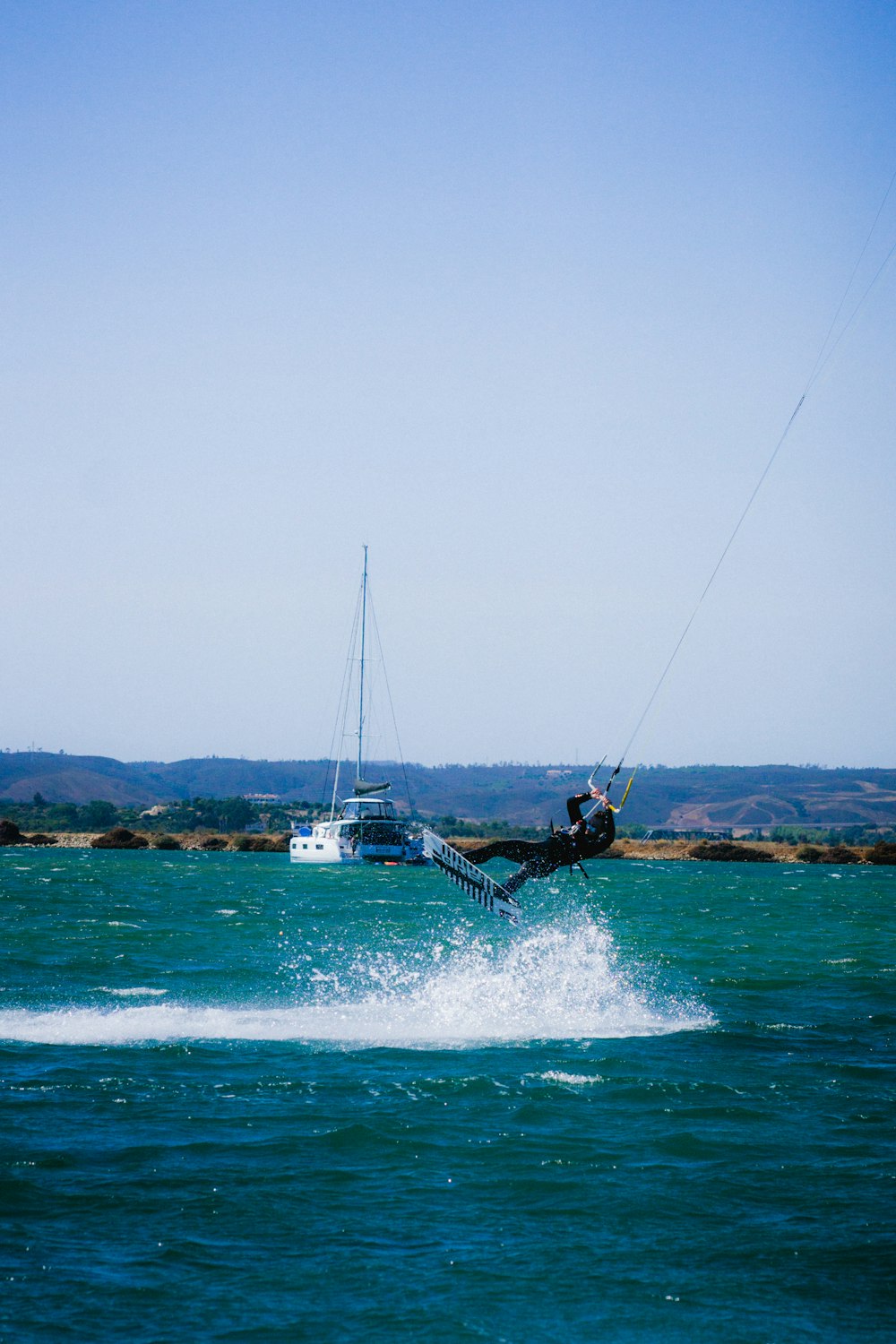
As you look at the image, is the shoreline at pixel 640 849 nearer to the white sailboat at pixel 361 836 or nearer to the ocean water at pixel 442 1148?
the white sailboat at pixel 361 836

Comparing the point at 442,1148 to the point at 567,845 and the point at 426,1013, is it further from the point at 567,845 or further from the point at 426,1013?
the point at 426,1013

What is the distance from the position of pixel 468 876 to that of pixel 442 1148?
6.36 meters

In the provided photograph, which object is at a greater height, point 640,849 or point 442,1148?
point 442,1148

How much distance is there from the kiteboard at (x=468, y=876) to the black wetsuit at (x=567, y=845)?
0.88 m

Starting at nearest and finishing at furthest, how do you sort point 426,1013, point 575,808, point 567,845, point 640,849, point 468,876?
point 567,845, point 575,808, point 468,876, point 426,1013, point 640,849

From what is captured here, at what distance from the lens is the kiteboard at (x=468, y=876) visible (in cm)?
2023

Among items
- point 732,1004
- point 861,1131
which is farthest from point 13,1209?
point 732,1004

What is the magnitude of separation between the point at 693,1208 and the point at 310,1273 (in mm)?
4099

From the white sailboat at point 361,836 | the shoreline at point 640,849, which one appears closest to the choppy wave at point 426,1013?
the white sailboat at point 361,836

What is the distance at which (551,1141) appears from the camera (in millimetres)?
14688

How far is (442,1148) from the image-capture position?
Result: 46.8 feet

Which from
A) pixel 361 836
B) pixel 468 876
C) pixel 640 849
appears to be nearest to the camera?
pixel 468 876

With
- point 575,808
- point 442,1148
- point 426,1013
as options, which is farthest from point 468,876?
point 442,1148

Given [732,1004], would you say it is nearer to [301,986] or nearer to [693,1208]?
[301,986]
